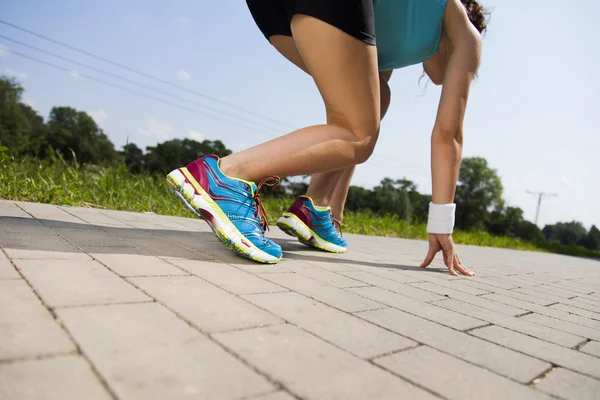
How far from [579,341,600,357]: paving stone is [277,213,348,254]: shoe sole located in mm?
1431

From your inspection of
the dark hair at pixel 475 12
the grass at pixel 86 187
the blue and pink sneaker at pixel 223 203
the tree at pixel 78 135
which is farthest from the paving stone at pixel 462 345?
the tree at pixel 78 135

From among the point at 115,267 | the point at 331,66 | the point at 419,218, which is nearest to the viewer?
the point at 115,267

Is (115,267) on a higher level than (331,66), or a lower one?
lower

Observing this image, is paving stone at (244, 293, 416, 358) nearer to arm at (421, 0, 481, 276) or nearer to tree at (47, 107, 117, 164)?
arm at (421, 0, 481, 276)

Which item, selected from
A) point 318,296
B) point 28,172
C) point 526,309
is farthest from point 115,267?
point 28,172

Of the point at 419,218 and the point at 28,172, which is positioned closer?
the point at 28,172

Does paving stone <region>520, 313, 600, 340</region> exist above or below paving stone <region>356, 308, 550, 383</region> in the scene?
above

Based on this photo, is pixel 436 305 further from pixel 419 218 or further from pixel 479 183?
pixel 479 183

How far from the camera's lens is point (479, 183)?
44.6 meters

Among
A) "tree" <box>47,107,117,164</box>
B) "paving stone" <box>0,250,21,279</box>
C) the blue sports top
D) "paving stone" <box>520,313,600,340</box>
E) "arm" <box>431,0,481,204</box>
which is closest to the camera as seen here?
"paving stone" <box>0,250,21,279</box>

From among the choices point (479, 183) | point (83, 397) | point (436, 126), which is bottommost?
point (83, 397)

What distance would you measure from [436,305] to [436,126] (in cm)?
113

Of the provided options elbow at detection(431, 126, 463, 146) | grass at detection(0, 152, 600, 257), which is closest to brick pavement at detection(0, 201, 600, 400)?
elbow at detection(431, 126, 463, 146)

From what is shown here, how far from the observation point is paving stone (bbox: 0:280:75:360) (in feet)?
2.18
